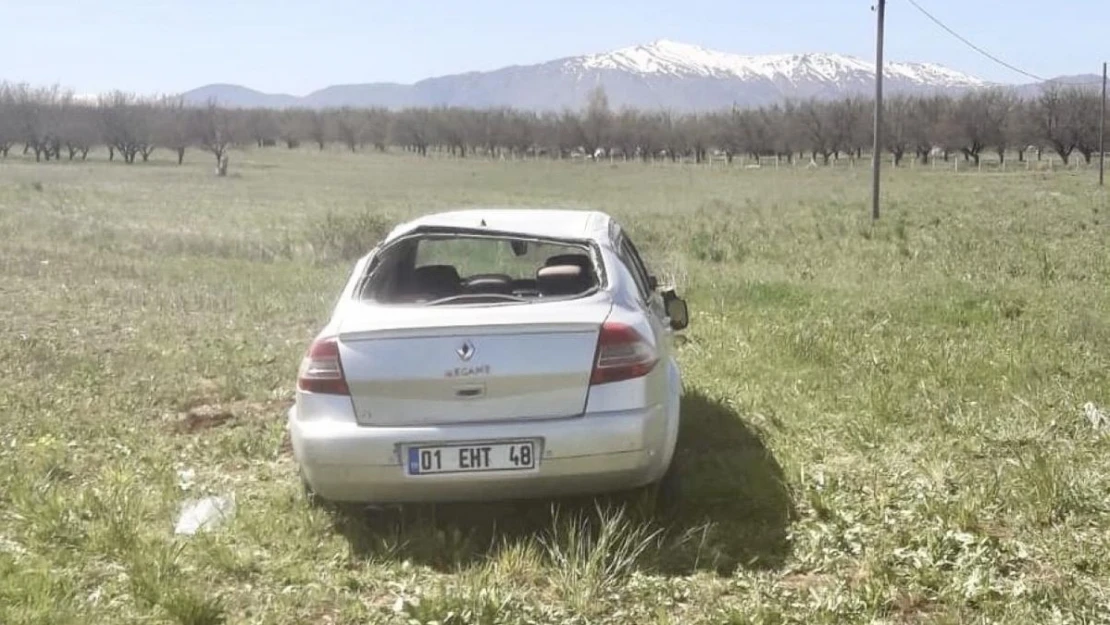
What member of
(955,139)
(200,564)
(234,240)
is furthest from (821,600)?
(955,139)

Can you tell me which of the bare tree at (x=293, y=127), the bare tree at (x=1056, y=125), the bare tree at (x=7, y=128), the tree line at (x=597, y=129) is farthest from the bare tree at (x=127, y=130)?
the bare tree at (x=1056, y=125)

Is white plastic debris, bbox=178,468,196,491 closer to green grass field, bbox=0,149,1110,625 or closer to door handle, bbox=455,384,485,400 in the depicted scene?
green grass field, bbox=0,149,1110,625

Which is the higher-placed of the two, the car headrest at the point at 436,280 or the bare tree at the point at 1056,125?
the bare tree at the point at 1056,125

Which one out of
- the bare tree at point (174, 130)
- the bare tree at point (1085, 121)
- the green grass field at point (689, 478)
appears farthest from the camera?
the bare tree at point (174, 130)

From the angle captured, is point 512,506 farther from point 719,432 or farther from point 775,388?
point 775,388

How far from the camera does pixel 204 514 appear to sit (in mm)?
4879

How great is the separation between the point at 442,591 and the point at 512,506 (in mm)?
1209

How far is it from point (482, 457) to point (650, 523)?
2.88ft

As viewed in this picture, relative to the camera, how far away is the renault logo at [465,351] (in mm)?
4195

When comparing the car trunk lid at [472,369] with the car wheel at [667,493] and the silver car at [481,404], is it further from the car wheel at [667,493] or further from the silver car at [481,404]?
the car wheel at [667,493]

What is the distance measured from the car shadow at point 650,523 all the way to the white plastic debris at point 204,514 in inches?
21.5

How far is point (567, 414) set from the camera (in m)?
4.23

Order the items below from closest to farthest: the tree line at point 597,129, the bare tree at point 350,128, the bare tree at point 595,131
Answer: the tree line at point 597,129 < the bare tree at point 595,131 < the bare tree at point 350,128

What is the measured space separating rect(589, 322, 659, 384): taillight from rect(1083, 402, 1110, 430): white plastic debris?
10.1 ft
